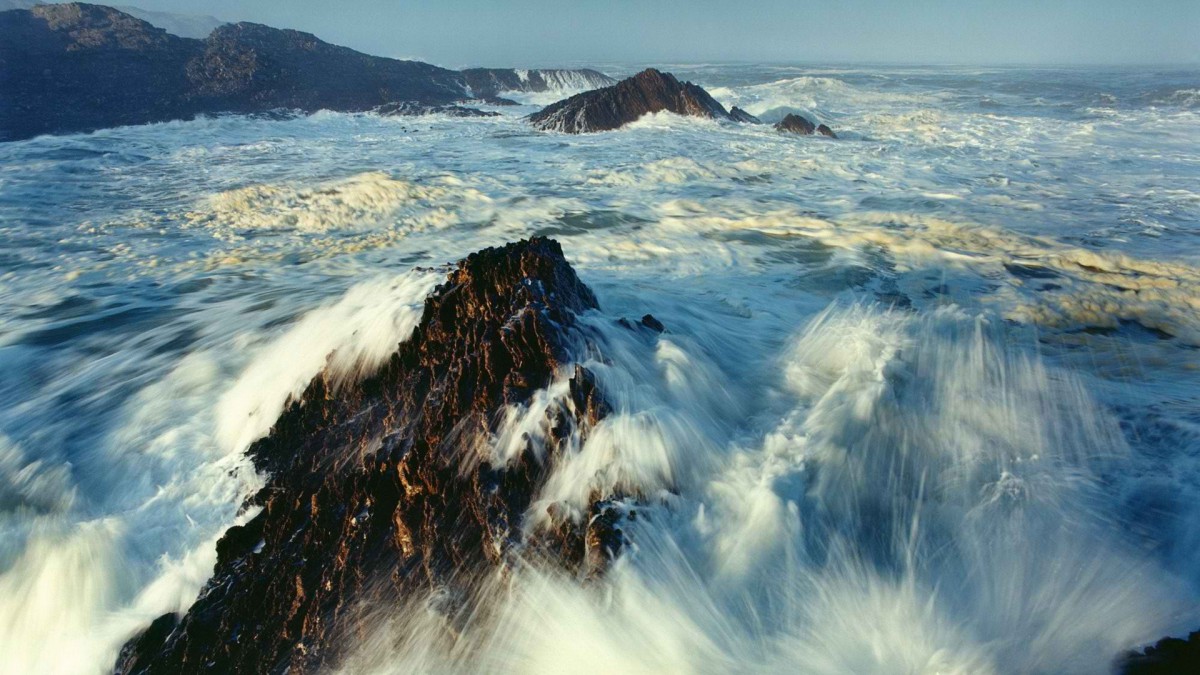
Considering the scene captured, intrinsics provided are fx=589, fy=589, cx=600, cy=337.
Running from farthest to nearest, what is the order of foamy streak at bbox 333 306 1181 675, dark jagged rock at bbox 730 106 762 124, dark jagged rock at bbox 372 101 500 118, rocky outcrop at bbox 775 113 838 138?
dark jagged rock at bbox 372 101 500 118
dark jagged rock at bbox 730 106 762 124
rocky outcrop at bbox 775 113 838 138
foamy streak at bbox 333 306 1181 675

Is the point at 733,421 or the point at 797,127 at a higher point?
the point at 797,127

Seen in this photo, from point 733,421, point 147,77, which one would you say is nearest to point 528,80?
point 147,77

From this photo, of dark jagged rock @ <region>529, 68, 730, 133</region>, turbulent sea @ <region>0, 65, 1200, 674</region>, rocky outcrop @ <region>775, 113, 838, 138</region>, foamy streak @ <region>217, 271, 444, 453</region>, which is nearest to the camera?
turbulent sea @ <region>0, 65, 1200, 674</region>

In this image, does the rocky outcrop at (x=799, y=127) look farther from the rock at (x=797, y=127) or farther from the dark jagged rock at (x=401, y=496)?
the dark jagged rock at (x=401, y=496)

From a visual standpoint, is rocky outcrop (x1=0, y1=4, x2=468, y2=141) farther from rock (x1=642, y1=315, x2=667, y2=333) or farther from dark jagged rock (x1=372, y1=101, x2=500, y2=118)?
rock (x1=642, y1=315, x2=667, y2=333)

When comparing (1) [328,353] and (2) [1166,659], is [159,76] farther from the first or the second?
(2) [1166,659]

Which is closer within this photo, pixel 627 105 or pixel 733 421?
pixel 733 421

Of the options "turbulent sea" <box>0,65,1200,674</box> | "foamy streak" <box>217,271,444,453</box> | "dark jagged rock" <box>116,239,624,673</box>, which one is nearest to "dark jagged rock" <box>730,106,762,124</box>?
"turbulent sea" <box>0,65,1200,674</box>
